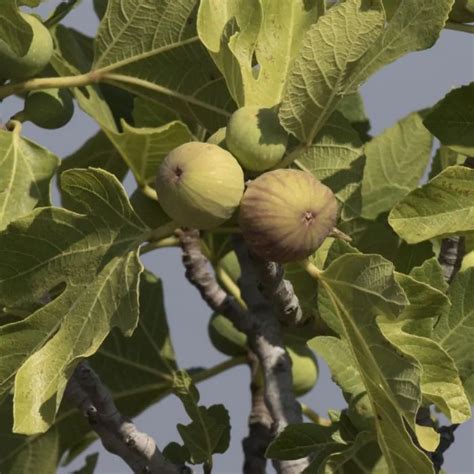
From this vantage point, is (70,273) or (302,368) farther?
(302,368)

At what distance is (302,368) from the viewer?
227 cm

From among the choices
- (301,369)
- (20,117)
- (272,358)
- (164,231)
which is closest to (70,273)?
(164,231)

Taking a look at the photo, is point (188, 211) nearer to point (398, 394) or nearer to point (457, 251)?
point (398, 394)

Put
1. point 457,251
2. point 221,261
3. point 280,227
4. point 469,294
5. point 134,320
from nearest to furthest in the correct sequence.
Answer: point 280,227 < point 134,320 < point 469,294 < point 457,251 < point 221,261

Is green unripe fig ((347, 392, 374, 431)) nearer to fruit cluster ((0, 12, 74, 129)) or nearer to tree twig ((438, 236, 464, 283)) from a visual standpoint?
tree twig ((438, 236, 464, 283))

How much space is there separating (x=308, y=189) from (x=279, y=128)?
117 mm

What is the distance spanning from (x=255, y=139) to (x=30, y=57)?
1.41 ft

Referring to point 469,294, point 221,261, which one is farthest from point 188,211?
point 221,261

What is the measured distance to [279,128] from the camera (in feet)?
4.99

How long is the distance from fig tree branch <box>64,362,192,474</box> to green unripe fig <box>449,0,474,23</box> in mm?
706

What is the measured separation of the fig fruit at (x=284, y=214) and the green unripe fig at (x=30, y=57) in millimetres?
456

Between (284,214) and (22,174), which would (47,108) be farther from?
(284,214)

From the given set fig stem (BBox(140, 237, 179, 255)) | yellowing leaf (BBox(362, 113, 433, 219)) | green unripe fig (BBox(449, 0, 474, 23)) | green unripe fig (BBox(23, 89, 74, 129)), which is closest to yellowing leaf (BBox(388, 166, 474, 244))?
green unripe fig (BBox(449, 0, 474, 23))

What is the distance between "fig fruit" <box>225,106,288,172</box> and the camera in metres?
1.48
